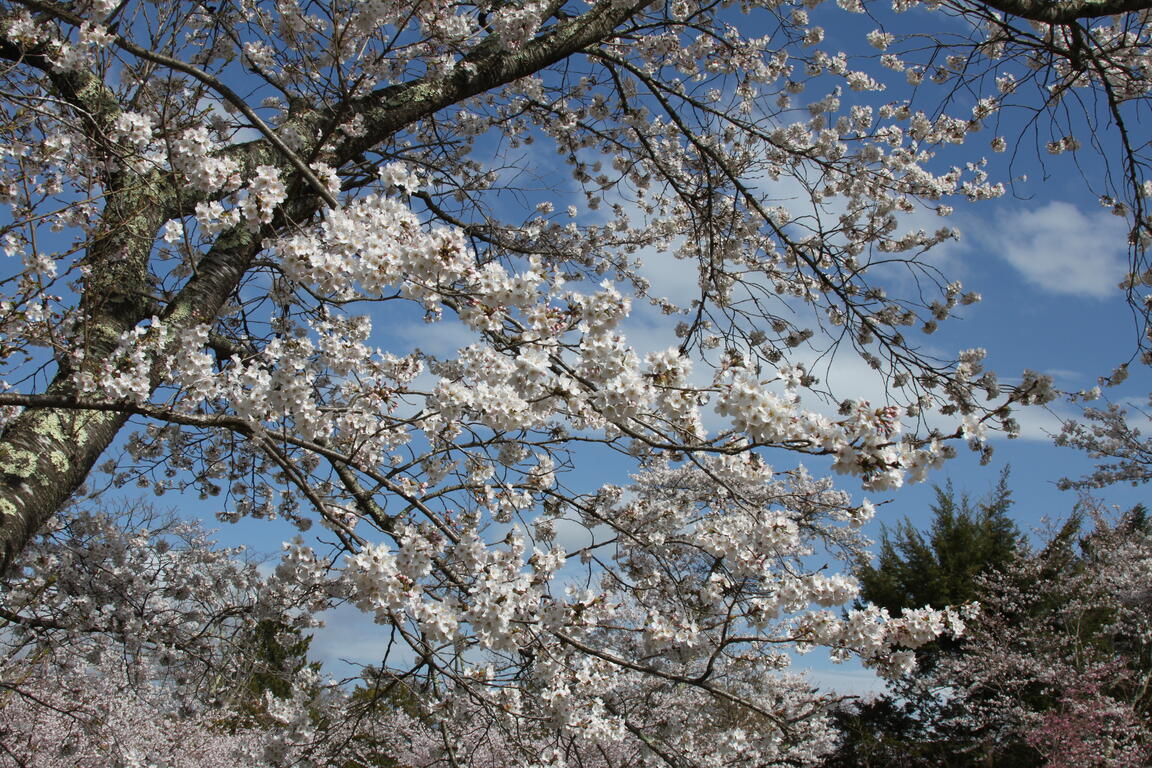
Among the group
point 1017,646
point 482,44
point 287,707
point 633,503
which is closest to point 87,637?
point 287,707

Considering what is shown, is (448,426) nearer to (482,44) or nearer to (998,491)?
(482,44)

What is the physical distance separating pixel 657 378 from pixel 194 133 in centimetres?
177

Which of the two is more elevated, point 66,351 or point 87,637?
point 66,351

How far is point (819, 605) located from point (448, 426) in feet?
5.84

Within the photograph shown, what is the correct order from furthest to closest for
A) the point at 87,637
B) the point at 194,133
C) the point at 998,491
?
the point at 998,491
the point at 87,637
the point at 194,133

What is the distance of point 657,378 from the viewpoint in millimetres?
2266

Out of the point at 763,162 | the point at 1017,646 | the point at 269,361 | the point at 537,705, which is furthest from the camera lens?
the point at 1017,646

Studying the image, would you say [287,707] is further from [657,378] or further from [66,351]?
[657,378]

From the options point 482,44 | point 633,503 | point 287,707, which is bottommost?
point 287,707

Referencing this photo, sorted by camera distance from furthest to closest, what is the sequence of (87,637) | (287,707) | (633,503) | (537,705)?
(87,637) → (633,503) → (287,707) → (537,705)

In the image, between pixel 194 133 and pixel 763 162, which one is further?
pixel 763 162

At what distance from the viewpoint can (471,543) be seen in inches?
109

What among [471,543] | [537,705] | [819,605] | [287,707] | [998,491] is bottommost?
[287,707]

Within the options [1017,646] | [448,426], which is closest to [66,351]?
[448,426]
